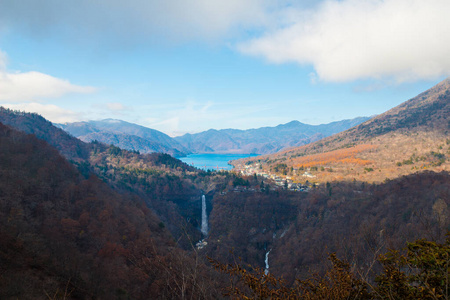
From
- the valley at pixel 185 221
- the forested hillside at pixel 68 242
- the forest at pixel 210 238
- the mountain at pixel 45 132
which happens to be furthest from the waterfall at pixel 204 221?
the mountain at pixel 45 132

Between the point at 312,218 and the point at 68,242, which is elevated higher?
the point at 68,242

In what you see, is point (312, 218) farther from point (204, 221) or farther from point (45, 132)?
point (45, 132)

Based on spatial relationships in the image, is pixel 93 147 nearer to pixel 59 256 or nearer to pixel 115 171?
pixel 115 171

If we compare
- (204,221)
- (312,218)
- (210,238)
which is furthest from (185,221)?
(312,218)

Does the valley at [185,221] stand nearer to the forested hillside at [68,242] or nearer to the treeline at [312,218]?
the forested hillside at [68,242]

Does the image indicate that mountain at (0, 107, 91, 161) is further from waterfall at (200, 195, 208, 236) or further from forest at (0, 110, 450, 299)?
waterfall at (200, 195, 208, 236)

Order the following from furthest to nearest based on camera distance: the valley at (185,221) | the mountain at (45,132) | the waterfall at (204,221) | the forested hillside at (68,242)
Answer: the mountain at (45,132) → the waterfall at (204,221) → the forested hillside at (68,242) → the valley at (185,221)

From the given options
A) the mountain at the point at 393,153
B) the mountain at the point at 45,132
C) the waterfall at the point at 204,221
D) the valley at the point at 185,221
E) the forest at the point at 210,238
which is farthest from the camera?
the mountain at the point at 45,132

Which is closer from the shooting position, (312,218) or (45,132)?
(312,218)

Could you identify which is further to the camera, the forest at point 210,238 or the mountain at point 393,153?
the mountain at point 393,153

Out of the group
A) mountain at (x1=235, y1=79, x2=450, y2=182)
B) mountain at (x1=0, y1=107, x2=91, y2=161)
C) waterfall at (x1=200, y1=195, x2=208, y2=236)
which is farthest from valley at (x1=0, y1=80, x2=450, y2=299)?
mountain at (x1=235, y1=79, x2=450, y2=182)

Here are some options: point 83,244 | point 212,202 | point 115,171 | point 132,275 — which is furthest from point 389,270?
point 115,171

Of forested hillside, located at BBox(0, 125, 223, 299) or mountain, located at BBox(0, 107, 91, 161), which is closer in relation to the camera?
forested hillside, located at BBox(0, 125, 223, 299)

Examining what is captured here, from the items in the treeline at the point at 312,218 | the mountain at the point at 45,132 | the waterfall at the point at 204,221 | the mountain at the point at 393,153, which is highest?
the mountain at the point at 45,132
